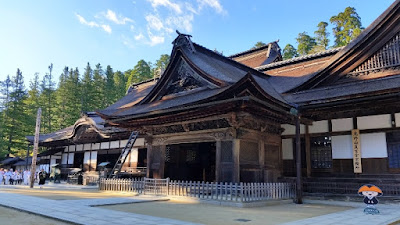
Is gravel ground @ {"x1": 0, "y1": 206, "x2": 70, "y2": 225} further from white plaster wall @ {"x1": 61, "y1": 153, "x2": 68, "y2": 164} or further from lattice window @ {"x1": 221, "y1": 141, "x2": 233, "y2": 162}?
white plaster wall @ {"x1": 61, "y1": 153, "x2": 68, "y2": 164}

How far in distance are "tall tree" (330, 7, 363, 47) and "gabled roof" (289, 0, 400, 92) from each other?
3771 centimetres

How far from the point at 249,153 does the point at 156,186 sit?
485cm

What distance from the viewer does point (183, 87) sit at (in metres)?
17.2

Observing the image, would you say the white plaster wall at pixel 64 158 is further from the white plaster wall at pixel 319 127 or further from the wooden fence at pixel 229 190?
the white plaster wall at pixel 319 127

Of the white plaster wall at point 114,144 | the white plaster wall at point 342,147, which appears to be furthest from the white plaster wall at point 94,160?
the white plaster wall at point 342,147

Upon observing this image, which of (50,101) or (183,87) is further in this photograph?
(50,101)

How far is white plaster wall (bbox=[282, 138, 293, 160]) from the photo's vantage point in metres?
15.5

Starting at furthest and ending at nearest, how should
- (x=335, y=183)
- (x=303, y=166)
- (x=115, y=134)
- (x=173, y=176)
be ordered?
(x=115, y=134), (x=173, y=176), (x=303, y=166), (x=335, y=183)

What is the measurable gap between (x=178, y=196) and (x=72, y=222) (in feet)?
21.8

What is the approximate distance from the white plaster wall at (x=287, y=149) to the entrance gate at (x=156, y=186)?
19.6ft

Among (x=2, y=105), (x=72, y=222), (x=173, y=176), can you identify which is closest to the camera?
(x=72, y=222)

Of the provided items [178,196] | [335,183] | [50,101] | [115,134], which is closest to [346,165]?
[335,183]

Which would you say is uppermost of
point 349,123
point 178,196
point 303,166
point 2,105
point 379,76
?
point 2,105

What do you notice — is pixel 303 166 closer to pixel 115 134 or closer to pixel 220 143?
pixel 220 143
